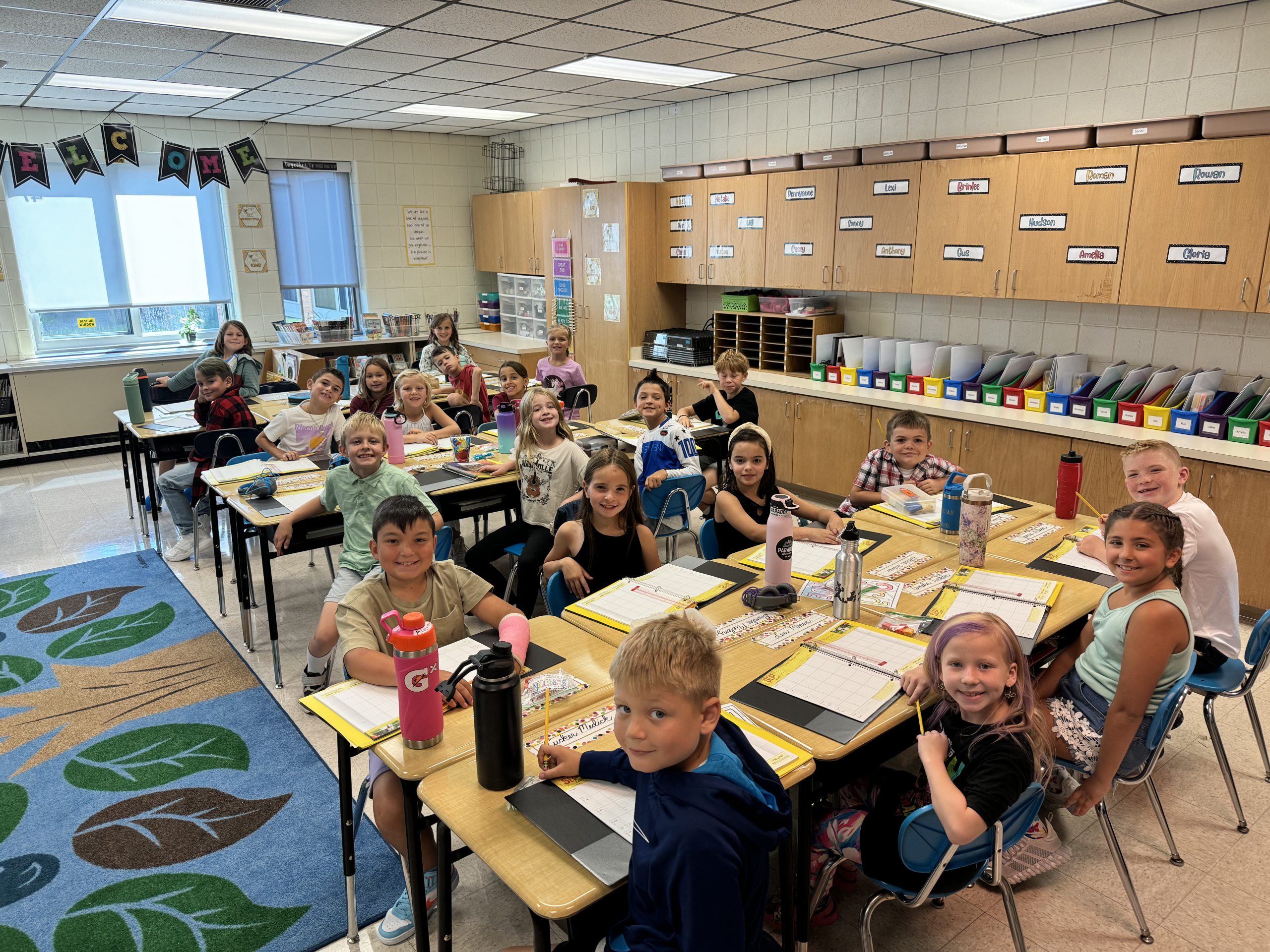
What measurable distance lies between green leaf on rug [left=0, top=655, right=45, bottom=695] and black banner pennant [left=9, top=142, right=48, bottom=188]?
15.9 feet

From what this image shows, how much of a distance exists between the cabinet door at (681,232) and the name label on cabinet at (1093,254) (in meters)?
3.09

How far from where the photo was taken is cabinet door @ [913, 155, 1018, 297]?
5.15 m

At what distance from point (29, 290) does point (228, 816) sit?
7326mm

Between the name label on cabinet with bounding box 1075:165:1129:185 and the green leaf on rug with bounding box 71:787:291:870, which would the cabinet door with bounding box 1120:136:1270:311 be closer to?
the name label on cabinet with bounding box 1075:165:1129:185

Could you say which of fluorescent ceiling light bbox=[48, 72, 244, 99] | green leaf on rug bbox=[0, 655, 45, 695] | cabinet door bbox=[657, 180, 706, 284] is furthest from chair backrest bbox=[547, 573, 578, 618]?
fluorescent ceiling light bbox=[48, 72, 244, 99]

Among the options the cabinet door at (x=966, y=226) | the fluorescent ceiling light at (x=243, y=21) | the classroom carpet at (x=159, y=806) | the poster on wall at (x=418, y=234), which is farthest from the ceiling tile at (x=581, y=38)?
the poster on wall at (x=418, y=234)

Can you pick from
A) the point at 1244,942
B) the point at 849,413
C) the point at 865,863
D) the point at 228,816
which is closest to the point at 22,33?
the point at 228,816

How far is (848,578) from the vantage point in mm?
2502

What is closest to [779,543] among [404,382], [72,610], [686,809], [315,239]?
[686,809]

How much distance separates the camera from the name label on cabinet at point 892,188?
5625 mm

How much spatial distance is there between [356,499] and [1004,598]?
254 centimetres

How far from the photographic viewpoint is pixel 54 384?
7.79 meters

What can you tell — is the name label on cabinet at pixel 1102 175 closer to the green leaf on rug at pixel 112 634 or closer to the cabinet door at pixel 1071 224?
the cabinet door at pixel 1071 224

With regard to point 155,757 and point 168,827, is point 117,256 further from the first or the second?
point 168,827
